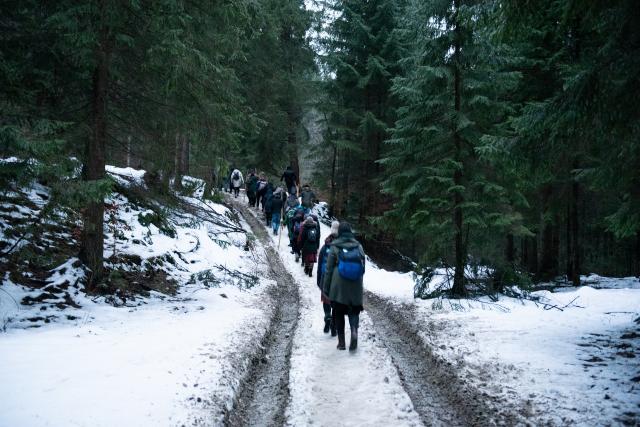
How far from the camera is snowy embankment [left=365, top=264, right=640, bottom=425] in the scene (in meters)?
4.64

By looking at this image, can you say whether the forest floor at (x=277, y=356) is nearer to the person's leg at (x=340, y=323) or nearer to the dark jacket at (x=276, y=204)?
the person's leg at (x=340, y=323)

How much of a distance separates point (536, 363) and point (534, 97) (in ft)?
41.4

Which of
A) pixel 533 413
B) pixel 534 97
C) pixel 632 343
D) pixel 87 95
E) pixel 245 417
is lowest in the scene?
pixel 245 417

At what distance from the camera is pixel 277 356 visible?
7125 millimetres

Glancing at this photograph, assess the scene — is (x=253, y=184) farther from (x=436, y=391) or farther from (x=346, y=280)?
(x=436, y=391)

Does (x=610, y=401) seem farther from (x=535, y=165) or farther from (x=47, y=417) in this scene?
(x=47, y=417)

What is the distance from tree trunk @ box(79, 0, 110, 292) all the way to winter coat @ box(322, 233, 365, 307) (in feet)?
14.8

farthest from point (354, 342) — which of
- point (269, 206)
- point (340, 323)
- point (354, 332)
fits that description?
point (269, 206)

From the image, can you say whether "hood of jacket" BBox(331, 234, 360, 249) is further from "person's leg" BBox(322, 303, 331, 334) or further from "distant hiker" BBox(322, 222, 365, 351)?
"person's leg" BBox(322, 303, 331, 334)

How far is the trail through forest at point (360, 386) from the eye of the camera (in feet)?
15.8

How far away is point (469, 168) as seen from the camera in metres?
11.0

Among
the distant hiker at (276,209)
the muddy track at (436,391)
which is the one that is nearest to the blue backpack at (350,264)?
the muddy track at (436,391)

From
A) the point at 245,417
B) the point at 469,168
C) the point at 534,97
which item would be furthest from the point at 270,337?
the point at 534,97

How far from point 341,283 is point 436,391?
2.33 meters
